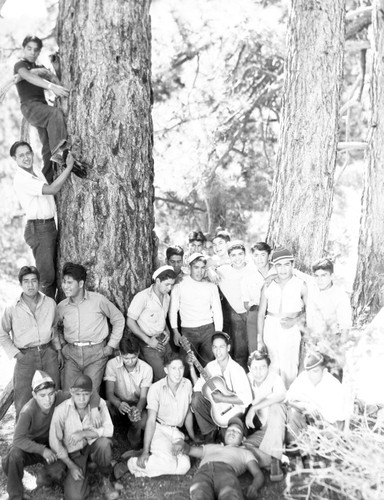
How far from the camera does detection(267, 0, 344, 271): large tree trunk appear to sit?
691cm

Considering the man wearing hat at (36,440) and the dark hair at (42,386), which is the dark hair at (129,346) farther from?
the dark hair at (42,386)

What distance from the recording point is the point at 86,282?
6.18 meters

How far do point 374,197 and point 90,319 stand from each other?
4.60 meters

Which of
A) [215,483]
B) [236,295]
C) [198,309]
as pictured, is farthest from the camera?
[236,295]

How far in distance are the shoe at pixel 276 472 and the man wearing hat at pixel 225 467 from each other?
0.36 feet

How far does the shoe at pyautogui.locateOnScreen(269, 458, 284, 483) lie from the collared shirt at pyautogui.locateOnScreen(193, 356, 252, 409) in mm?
587

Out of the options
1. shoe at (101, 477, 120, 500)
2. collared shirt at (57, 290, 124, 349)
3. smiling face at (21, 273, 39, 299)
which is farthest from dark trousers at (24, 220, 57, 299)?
shoe at (101, 477, 120, 500)

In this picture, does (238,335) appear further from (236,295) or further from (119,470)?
(119,470)

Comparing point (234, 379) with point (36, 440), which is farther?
point (234, 379)

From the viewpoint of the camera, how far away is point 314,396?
5629 mm

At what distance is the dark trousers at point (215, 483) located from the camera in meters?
5.05

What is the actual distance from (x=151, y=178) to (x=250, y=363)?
191cm

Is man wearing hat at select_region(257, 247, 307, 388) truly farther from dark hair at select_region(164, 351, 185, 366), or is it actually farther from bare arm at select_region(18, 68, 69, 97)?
bare arm at select_region(18, 68, 69, 97)

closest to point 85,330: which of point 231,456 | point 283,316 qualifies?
point 231,456
